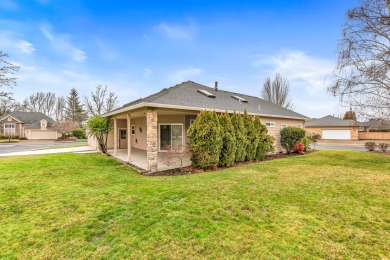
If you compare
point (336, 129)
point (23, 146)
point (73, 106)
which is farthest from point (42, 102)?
point (336, 129)

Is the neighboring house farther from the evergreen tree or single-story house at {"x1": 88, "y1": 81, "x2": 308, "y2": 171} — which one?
single-story house at {"x1": 88, "y1": 81, "x2": 308, "y2": 171}

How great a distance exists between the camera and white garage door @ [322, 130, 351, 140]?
27891 millimetres

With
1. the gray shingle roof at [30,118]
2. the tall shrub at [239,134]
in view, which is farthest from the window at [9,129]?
the tall shrub at [239,134]

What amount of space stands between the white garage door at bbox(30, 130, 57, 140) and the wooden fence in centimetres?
5042

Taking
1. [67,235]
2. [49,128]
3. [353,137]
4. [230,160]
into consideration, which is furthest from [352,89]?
[49,128]

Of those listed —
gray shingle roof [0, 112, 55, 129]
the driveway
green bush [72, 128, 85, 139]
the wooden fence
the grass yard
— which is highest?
gray shingle roof [0, 112, 55, 129]

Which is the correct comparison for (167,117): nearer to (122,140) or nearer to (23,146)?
(122,140)

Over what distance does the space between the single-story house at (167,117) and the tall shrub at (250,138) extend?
1212 millimetres

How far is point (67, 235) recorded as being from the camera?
3.16 metres

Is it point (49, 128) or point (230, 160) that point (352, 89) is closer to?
point (230, 160)

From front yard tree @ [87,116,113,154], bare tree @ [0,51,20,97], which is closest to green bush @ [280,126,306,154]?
front yard tree @ [87,116,113,154]

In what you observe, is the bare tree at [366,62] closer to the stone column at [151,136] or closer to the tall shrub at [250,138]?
the tall shrub at [250,138]

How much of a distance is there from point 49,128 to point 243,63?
3470cm

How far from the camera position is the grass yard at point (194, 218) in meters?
2.80
